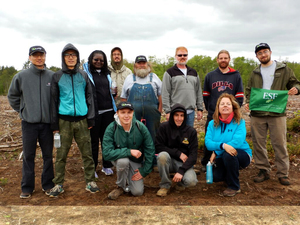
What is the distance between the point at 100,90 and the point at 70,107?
3.11 ft

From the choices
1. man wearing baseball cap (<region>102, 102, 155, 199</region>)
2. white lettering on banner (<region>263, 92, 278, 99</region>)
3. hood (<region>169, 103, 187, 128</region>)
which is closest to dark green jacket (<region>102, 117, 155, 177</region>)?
man wearing baseball cap (<region>102, 102, 155, 199</region>)

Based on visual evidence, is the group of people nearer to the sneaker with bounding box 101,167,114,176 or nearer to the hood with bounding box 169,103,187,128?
the hood with bounding box 169,103,187,128

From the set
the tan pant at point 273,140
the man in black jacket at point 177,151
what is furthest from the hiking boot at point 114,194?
the tan pant at point 273,140

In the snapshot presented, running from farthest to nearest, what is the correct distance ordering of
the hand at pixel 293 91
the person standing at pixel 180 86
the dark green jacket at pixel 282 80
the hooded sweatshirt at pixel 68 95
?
the person standing at pixel 180 86 < the dark green jacket at pixel 282 80 < the hand at pixel 293 91 < the hooded sweatshirt at pixel 68 95

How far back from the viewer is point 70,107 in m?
4.27

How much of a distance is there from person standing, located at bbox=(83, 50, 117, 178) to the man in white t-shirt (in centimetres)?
38

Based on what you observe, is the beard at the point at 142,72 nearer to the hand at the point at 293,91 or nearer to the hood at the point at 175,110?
the hood at the point at 175,110

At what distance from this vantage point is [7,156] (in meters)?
6.80

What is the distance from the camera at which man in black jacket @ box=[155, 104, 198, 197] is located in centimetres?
436

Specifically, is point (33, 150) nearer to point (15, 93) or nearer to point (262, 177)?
point (15, 93)

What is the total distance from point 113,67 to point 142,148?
7.03ft

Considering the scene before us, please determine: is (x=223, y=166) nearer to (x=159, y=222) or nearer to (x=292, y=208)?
(x=292, y=208)

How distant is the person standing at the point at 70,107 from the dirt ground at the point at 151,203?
410 millimetres

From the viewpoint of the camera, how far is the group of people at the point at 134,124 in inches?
167
